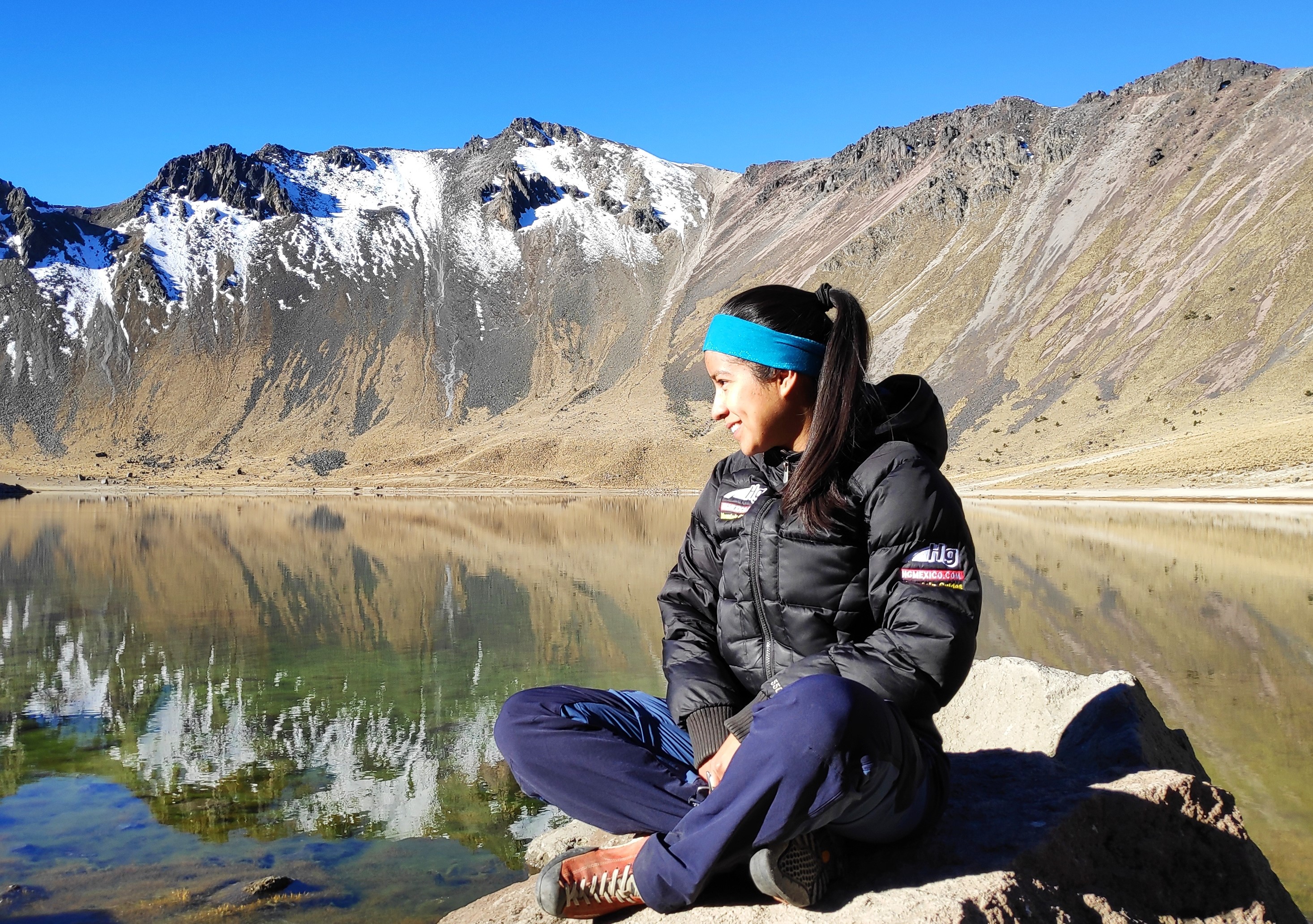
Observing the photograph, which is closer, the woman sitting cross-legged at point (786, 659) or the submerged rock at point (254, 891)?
the woman sitting cross-legged at point (786, 659)

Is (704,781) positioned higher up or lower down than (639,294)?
lower down

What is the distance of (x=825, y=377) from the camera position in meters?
3.40

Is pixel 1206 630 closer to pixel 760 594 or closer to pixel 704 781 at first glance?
pixel 760 594

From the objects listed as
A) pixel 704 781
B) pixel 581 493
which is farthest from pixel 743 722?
pixel 581 493

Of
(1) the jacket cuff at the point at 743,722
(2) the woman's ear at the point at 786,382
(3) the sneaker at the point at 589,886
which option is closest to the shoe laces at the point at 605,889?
(3) the sneaker at the point at 589,886

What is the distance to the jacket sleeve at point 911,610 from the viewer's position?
2953mm

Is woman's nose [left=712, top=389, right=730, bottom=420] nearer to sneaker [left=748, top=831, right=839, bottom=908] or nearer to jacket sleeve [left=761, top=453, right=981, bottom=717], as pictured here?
jacket sleeve [left=761, top=453, right=981, bottom=717]

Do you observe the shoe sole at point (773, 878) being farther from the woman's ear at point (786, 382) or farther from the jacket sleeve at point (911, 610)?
the woman's ear at point (786, 382)

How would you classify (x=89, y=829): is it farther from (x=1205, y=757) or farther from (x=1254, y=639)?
(x=1254, y=639)

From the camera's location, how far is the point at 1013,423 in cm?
5556

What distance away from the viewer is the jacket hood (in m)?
3.30

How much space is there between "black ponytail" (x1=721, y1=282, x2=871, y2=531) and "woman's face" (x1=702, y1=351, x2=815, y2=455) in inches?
1.8

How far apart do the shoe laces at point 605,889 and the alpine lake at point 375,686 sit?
1.94m

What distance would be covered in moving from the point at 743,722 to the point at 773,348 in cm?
134
